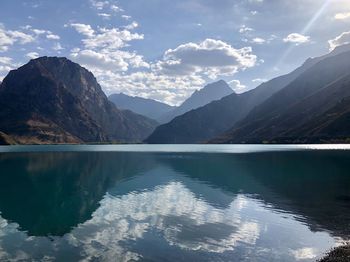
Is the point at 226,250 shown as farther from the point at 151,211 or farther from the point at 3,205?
the point at 3,205

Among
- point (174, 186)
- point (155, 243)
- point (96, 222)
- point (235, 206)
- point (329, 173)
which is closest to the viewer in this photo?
point (155, 243)

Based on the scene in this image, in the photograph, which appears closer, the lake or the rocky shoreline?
the rocky shoreline

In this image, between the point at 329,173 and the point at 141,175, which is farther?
the point at 141,175

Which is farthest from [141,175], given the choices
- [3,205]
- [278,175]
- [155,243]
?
[155,243]

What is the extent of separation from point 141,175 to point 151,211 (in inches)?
2066

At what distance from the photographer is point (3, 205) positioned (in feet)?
189

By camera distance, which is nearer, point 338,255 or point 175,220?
point 338,255

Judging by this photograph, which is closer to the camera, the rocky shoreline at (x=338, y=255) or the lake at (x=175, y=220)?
the rocky shoreline at (x=338, y=255)

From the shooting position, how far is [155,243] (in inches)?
1368

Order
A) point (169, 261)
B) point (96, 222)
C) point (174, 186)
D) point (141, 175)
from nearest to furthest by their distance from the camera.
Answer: point (169, 261) → point (96, 222) → point (174, 186) → point (141, 175)

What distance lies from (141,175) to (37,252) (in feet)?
234

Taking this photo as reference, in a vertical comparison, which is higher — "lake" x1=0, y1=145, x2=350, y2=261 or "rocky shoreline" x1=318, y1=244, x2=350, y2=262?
"rocky shoreline" x1=318, y1=244, x2=350, y2=262

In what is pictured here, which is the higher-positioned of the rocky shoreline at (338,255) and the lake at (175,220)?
the rocky shoreline at (338,255)

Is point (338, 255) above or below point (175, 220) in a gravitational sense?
above
